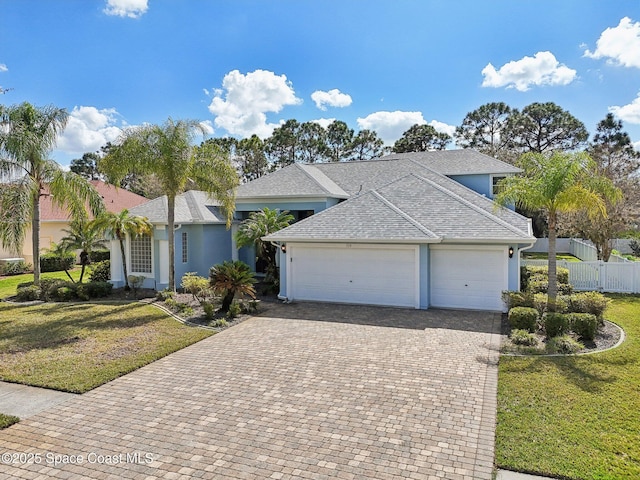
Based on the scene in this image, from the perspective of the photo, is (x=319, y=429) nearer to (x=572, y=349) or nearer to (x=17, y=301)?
(x=572, y=349)

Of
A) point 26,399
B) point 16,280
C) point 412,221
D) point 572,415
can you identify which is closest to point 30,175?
point 16,280

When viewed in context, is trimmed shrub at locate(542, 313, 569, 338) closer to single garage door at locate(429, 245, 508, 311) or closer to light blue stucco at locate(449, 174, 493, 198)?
single garage door at locate(429, 245, 508, 311)

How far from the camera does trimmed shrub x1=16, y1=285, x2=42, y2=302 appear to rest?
1794cm

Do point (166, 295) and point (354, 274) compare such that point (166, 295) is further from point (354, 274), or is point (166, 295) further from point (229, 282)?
point (354, 274)

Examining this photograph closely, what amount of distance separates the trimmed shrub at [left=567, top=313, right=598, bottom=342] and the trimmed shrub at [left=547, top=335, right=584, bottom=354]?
53 centimetres

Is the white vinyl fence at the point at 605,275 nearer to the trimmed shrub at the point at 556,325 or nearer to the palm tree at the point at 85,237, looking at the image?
the trimmed shrub at the point at 556,325

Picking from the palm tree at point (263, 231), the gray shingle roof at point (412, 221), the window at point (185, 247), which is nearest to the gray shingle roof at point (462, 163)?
the gray shingle roof at point (412, 221)

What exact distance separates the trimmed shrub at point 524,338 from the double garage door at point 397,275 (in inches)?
147

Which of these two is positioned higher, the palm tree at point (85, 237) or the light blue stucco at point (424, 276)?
the palm tree at point (85, 237)

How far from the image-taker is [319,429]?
21.3 ft

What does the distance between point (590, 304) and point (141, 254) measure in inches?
736

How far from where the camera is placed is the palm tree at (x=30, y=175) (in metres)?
15.5

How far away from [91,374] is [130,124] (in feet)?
35.1

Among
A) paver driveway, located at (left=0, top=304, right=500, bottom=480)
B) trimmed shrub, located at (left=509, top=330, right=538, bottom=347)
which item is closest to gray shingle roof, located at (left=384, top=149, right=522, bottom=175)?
trimmed shrub, located at (left=509, top=330, right=538, bottom=347)
